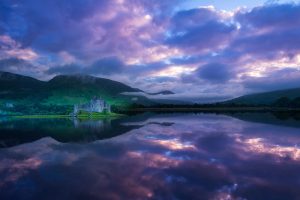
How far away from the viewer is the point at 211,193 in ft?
55.6

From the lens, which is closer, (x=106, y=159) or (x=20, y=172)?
(x=20, y=172)

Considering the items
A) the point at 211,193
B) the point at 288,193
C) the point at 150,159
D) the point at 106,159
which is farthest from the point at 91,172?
the point at 288,193

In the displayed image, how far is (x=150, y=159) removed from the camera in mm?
28391

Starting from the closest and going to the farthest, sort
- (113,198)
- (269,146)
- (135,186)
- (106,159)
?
(113,198) → (135,186) → (106,159) → (269,146)

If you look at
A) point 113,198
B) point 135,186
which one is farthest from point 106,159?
point 113,198

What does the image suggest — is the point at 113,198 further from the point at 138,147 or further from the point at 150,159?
the point at 138,147

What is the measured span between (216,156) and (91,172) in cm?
1356

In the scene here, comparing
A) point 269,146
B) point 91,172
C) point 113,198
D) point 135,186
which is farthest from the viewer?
point 269,146

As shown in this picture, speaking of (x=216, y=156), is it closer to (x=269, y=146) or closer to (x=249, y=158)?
(x=249, y=158)

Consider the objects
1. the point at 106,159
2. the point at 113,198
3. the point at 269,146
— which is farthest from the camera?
the point at 269,146

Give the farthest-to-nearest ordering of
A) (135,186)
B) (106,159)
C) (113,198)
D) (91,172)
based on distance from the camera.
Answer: (106,159) → (91,172) → (135,186) → (113,198)

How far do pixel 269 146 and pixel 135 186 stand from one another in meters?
24.2

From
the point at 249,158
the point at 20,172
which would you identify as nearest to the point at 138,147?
the point at 249,158

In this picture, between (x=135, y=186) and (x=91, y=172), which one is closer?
(x=135, y=186)
